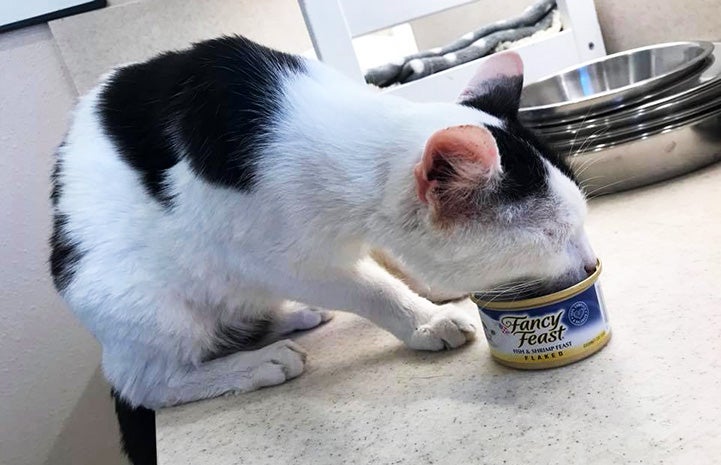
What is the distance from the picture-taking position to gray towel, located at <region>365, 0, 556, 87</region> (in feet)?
4.86

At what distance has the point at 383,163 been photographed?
76 centimetres

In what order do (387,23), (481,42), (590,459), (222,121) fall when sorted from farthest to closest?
(481,42), (387,23), (222,121), (590,459)

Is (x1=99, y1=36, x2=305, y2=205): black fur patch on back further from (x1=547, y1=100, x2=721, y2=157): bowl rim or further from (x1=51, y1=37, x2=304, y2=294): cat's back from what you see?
(x1=547, y1=100, x2=721, y2=157): bowl rim

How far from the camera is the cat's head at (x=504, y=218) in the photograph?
0.67 meters

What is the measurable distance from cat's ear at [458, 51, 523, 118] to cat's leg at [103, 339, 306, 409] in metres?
0.46

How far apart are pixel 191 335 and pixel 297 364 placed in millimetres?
184

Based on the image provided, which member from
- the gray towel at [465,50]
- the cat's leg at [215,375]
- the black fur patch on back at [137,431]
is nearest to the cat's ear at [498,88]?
the cat's leg at [215,375]

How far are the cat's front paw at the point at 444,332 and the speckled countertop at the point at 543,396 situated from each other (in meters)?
0.02

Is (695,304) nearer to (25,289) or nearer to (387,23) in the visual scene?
(387,23)

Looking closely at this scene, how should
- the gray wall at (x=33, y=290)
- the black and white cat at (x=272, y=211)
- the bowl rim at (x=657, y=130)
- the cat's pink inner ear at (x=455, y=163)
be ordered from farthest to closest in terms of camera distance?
the gray wall at (x=33, y=290) < the bowl rim at (x=657, y=130) < the black and white cat at (x=272, y=211) < the cat's pink inner ear at (x=455, y=163)

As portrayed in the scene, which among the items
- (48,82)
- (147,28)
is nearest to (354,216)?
(147,28)

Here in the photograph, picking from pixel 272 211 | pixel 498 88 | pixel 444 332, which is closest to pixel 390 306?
pixel 444 332

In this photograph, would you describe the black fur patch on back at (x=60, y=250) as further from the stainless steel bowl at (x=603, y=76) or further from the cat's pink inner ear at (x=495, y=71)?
the stainless steel bowl at (x=603, y=76)

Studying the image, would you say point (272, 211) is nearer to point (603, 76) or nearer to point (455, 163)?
point (455, 163)
